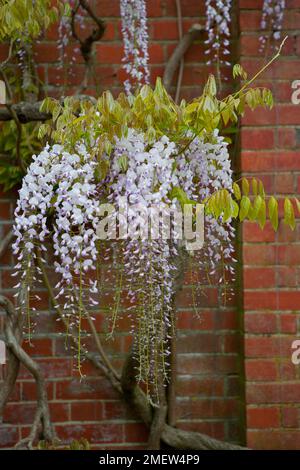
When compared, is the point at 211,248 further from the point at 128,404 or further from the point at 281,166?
the point at 128,404

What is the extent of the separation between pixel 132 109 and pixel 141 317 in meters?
0.56

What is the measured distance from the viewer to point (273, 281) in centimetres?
246

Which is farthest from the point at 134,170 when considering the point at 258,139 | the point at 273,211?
the point at 258,139

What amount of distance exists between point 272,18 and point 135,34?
494 millimetres

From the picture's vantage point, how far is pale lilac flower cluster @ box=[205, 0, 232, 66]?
248 centimetres

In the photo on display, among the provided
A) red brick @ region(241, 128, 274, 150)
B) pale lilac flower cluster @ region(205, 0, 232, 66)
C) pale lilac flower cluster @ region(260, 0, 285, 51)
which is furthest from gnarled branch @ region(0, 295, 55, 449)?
pale lilac flower cluster @ region(260, 0, 285, 51)

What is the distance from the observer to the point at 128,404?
2551mm

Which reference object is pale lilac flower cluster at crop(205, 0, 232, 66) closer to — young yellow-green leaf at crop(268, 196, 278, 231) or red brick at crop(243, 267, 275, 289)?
red brick at crop(243, 267, 275, 289)

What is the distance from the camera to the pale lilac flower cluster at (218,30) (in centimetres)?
248

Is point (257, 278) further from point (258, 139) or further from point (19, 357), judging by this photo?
point (19, 357)

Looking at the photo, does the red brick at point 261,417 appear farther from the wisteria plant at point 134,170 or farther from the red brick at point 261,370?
the wisteria plant at point 134,170
